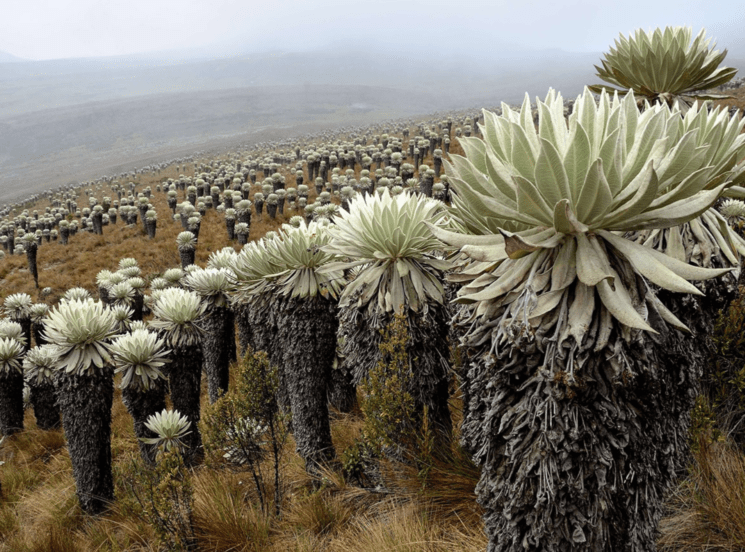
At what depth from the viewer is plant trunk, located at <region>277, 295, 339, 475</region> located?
4.05 meters

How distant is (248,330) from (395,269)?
4.01m

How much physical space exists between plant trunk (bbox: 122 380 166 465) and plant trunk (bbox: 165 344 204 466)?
289 mm

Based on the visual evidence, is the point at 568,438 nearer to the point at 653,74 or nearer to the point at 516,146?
the point at 516,146

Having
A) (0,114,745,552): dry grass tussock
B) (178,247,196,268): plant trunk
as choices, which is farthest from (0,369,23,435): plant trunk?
(178,247,196,268): plant trunk

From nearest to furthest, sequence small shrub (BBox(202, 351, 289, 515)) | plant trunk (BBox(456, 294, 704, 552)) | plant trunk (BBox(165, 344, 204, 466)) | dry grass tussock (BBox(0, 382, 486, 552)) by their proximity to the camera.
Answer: plant trunk (BBox(456, 294, 704, 552)), dry grass tussock (BBox(0, 382, 486, 552)), small shrub (BBox(202, 351, 289, 515)), plant trunk (BBox(165, 344, 204, 466))

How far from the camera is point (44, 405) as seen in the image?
380 inches

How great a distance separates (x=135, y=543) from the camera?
4.33 meters

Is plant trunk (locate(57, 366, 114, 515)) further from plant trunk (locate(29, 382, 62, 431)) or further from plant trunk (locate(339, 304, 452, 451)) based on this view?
plant trunk (locate(29, 382, 62, 431))

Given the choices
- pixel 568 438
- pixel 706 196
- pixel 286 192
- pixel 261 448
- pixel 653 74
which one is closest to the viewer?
pixel 706 196

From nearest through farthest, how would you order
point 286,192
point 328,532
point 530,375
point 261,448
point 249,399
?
point 530,375 → point 328,532 → point 249,399 → point 261,448 → point 286,192

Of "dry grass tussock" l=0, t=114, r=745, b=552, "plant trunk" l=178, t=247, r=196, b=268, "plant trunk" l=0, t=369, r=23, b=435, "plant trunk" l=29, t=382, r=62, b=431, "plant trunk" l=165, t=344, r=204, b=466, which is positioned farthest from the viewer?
"plant trunk" l=178, t=247, r=196, b=268

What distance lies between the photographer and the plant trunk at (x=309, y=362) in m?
4.05

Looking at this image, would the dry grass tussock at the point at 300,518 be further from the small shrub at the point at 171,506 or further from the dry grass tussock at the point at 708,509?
the dry grass tussock at the point at 708,509

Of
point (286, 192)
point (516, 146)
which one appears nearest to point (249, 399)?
point (516, 146)
